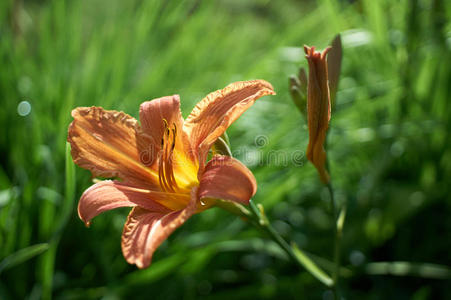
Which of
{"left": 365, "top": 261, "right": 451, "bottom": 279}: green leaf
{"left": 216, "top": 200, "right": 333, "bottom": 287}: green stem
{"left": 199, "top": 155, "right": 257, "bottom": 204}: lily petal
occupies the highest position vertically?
{"left": 199, "top": 155, "right": 257, "bottom": 204}: lily petal

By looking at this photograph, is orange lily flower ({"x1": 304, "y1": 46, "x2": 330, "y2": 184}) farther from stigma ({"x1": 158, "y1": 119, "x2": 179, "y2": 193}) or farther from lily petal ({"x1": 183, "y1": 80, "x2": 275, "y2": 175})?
stigma ({"x1": 158, "y1": 119, "x2": 179, "y2": 193})

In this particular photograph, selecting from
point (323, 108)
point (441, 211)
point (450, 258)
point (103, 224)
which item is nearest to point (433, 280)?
point (450, 258)

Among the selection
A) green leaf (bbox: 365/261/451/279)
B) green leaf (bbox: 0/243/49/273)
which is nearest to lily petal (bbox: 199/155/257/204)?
green leaf (bbox: 0/243/49/273)

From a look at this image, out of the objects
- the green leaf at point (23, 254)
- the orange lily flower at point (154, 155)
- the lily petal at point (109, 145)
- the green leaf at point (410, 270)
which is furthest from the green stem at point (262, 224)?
the green leaf at point (410, 270)

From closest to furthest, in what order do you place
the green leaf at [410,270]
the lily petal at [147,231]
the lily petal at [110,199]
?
the lily petal at [147,231]
the lily petal at [110,199]
the green leaf at [410,270]

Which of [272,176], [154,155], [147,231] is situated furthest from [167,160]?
[272,176]

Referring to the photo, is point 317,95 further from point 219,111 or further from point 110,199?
point 110,199

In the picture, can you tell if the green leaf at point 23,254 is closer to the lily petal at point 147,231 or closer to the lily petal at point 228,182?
the lily petal at point 147,231
